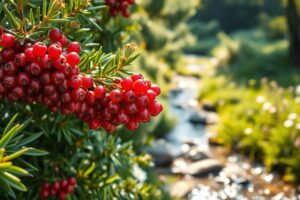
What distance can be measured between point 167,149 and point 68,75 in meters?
8.11

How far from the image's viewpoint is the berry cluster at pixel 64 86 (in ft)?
5.17

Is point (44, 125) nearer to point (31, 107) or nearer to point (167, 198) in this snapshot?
point (31, 107)

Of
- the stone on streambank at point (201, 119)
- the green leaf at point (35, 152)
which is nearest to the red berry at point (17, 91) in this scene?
the green leaf at point (35, 152)

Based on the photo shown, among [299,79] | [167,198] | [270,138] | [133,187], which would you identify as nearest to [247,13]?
[299,79]

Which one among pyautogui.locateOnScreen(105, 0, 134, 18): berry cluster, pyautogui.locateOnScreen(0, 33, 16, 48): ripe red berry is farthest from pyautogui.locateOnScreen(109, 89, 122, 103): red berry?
pyautogui.locateOnScreen(105, 0, 134, 18): berry cluster

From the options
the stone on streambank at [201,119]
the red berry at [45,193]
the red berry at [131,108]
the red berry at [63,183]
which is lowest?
the stone on streambank at [201,119]

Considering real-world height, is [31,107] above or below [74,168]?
above

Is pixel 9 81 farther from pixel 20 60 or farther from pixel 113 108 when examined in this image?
pixel 113 108

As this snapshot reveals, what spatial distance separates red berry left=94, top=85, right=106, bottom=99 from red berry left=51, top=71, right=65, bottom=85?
15 centimetres

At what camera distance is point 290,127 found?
952 cm

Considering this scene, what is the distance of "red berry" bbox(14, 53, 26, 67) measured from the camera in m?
1.59

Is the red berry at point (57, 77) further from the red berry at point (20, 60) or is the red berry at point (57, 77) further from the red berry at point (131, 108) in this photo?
the red berry at point (131, 108)

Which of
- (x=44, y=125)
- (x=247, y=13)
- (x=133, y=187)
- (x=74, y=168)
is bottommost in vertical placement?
(x=247, y=13)

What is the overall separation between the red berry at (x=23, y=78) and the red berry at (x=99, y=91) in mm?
248
